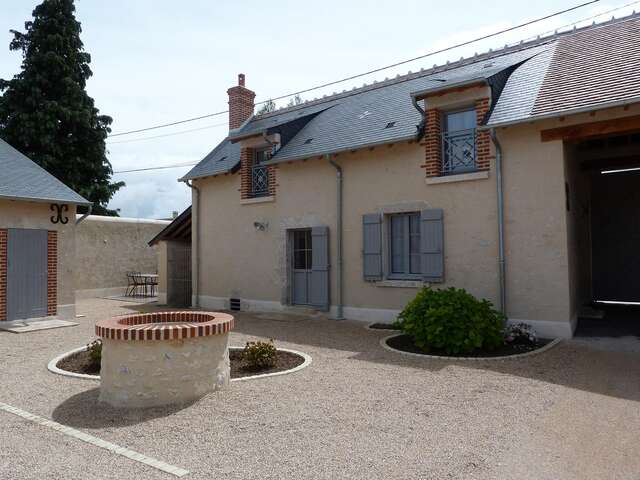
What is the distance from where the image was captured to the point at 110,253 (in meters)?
17.2

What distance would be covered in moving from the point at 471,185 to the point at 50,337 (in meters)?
8.04

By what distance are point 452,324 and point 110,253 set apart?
13.9m

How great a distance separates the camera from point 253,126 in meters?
15.5

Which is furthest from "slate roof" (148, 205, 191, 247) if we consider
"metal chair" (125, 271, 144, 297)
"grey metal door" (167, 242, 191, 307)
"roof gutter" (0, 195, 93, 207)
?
"roof gutter" (0, 195, 93, 207)

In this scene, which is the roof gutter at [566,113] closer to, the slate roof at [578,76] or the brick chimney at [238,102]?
the slate roof at [578,76]

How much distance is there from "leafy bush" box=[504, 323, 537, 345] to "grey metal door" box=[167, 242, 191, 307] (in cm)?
985

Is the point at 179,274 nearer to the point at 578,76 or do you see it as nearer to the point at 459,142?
the point at 459,142

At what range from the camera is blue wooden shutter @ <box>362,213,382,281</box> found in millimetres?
A: 9781

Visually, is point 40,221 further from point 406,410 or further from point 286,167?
point 406,410

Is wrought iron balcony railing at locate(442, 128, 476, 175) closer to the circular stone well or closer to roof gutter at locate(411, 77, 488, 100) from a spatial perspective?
roof gutter at locate(411, 77, 488, 100)

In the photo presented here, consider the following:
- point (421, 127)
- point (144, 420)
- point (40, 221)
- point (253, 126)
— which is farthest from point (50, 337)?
point (253, 126)

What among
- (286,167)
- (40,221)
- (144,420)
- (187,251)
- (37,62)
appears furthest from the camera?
(37,62)

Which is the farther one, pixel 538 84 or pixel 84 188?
pixel 84 188

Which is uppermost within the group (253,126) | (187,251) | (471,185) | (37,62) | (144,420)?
(37,62)
